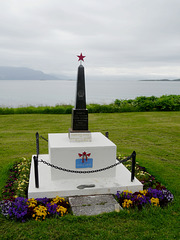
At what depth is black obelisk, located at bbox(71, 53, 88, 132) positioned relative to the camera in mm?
6531

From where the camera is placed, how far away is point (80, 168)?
617 cm

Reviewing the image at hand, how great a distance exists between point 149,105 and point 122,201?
15277 mm

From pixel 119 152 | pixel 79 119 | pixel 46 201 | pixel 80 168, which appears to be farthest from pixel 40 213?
pixel 119 152

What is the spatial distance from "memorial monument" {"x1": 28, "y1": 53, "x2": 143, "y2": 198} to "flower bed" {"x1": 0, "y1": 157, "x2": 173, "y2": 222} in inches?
11.4

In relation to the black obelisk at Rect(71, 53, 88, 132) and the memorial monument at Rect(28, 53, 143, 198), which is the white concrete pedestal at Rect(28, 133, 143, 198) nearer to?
the memorial monument at Rect(28, 53, 143, 198)

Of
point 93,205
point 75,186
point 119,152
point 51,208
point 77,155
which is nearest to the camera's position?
point 51,208

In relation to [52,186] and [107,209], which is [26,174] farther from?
[107,209]

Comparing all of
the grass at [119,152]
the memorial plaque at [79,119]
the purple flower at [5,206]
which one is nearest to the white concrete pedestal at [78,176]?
the memorial plaque at [79,119]

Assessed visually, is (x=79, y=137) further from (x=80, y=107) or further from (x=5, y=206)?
(x=5, y=206)

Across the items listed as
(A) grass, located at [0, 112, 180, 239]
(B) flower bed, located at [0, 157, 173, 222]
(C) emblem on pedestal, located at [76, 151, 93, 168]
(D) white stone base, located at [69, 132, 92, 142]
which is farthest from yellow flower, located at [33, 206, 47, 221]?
(D) white stone base, located at [69, 132, 92, 142]

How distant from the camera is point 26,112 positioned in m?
18.1

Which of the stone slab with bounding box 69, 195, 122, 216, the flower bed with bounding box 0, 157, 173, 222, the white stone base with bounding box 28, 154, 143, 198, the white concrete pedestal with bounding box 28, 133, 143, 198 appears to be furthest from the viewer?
the white concrete pedestal with bounding box 28, 133, 143, 198

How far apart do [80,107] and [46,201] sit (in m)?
2.70

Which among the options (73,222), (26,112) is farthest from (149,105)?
(73,222)
